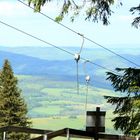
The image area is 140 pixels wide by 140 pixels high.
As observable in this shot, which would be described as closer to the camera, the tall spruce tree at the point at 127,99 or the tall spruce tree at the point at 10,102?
the tall spruce tree at the point at 127,99

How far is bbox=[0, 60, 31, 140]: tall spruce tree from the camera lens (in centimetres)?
6359

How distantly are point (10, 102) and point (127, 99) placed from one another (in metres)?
52.0

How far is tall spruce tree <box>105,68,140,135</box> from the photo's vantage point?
1220 centimetres

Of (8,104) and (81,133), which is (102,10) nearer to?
(81,133)

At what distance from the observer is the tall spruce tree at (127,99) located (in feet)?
40.0

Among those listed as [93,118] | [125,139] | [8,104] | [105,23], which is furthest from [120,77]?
[8,104]

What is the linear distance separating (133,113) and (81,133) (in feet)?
Answer: 9.37

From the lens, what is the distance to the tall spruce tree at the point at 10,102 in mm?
63594

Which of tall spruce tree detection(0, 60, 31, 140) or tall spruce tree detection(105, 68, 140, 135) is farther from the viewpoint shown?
tall spruce tree detection(0, 60, 31, 140)

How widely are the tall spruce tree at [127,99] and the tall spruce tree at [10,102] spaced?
5073cm

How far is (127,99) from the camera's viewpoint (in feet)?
41.5

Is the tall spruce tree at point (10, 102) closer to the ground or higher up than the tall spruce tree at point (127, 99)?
higher up

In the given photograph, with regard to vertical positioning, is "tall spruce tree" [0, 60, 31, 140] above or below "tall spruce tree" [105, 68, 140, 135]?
above

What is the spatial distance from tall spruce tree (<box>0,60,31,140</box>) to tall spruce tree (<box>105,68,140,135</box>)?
1997 inches
